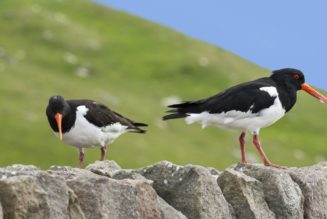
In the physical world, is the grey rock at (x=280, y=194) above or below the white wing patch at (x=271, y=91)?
below

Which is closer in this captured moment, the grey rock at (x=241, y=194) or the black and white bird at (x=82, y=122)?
the grey rock at (x=241, y=194)

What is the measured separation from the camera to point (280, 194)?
12.8 metres

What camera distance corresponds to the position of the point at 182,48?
114 meters

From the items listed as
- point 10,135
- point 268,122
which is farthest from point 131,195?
point 10,135

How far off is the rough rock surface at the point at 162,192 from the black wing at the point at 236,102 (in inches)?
72.1

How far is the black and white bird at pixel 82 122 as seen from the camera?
17.8m

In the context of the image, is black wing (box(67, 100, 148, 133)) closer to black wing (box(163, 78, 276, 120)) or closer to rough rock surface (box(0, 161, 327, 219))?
black wing (box(163, 78, 276, 120))

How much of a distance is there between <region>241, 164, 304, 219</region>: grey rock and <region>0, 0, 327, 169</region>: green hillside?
51.1 m

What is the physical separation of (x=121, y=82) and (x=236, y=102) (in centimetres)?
8822

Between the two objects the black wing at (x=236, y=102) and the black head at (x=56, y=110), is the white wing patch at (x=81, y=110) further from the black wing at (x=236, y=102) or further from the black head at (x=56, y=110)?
the black wing at (x=236, y=102)

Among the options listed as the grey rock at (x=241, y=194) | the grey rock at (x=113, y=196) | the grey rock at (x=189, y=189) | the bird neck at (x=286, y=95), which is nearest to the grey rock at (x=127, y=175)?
the grey rock at (x=189, y=189)

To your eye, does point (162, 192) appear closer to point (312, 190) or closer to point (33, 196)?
point (33, 196)

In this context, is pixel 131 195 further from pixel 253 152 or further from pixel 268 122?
pixel 253 152

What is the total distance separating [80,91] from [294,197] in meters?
73.7
